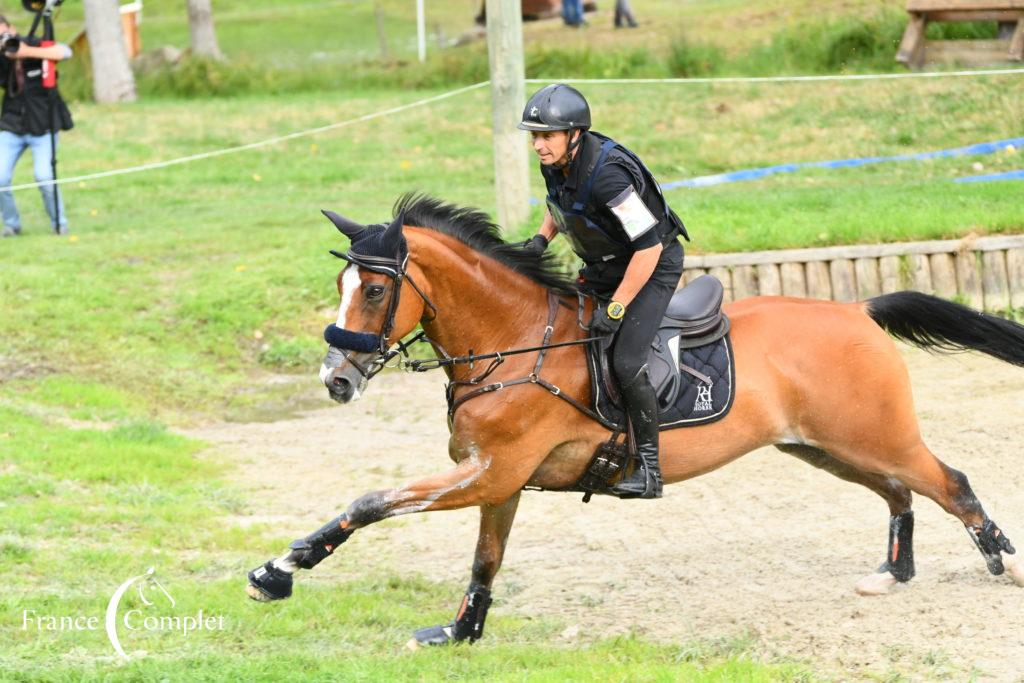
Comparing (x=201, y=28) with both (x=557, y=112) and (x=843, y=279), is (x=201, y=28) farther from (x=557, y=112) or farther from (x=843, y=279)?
A: (x=557, y=112)

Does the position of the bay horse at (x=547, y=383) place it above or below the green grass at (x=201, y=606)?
above

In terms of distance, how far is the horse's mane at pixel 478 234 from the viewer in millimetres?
6121

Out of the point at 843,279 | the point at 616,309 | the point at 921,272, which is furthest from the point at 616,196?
the point at 921,272

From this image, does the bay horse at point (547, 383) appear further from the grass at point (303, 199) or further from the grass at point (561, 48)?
the grass at point (561, 48)

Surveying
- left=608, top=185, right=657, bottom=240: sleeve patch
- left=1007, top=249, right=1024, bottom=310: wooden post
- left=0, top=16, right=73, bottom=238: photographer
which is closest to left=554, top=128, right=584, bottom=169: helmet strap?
left=608, top=185, right=657, bottom=240: sleeve patch

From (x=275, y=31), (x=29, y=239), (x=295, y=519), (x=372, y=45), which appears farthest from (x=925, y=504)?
(x=275, y=31)

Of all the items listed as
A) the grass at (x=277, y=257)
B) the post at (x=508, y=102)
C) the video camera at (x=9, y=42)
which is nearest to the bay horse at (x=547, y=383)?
the grass at (x=277, y=257)

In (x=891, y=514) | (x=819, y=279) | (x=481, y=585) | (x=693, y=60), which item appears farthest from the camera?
(x=693, y=60)

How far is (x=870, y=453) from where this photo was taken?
6461 mm

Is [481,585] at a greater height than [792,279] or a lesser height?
lesser

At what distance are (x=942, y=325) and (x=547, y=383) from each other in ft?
7.69

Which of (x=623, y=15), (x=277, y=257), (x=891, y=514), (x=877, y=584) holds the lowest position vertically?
(x=877, y=584)

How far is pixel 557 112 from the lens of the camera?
5.73 metres

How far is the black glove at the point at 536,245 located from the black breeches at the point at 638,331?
546 mm
